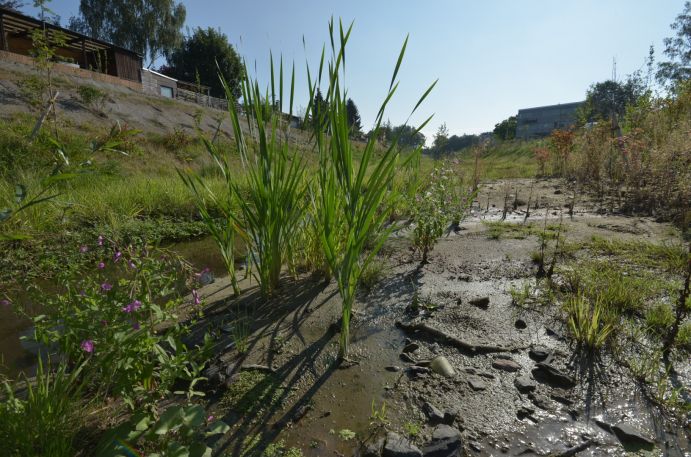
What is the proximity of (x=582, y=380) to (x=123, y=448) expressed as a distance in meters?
1.67

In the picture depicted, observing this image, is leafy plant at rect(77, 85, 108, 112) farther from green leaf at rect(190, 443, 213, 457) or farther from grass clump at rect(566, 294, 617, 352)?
grass clump at rect(566, 294, 617, 352)

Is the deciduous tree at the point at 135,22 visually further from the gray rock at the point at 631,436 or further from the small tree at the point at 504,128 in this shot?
the gray rock at the point at 631,436

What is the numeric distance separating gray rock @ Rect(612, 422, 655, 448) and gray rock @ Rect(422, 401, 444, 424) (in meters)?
0.58

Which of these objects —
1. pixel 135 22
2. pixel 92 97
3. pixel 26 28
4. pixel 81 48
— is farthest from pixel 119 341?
pixel 135 22

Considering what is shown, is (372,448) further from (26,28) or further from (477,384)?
(26,28)

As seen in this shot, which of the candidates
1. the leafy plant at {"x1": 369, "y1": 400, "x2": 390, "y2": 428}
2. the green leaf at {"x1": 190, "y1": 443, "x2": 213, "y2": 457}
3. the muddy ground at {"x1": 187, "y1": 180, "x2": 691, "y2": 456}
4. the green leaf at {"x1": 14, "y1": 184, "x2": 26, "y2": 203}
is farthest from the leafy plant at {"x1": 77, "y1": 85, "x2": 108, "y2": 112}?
the leafy plant at {"x1": 369, "y1": 400, "x2": 390, "y2": 428}

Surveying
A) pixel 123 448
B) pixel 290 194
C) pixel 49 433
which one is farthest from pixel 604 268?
pixel 49 433

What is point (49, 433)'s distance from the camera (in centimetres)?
96

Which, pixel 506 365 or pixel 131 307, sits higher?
pixel 131 307

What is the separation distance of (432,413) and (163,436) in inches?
35.6

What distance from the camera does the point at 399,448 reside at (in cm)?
111

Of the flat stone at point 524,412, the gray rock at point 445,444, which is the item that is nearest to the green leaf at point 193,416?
the gray rock at point 445,444

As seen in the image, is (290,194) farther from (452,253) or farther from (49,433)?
(452,253)

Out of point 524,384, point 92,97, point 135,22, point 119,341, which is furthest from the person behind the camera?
point 135,22
